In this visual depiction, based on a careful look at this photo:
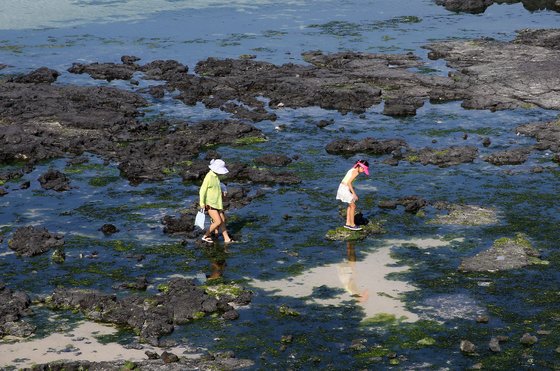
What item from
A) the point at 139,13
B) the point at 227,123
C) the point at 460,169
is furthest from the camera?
the point at 139,13

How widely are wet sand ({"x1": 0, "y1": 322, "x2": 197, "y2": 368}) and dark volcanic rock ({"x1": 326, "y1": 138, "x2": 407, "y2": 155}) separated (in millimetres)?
12013

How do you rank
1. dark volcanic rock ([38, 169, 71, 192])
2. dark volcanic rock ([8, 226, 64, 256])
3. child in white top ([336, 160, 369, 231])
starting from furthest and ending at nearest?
1. dark volcanic rock ([38, 169, 71, 192])
2. child in white top ([336, 160, 369, 231])
3. dark volcanic rock ([8, 226, 64, 256])

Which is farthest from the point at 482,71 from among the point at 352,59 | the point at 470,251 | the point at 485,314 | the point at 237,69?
the point at 485,314

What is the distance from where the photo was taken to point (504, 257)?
64.3 feet

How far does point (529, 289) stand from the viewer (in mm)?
18219

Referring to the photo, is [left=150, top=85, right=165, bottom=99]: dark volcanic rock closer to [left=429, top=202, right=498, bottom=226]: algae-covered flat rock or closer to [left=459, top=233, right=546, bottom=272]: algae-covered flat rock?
[left=429, top=202, right=498, bottom=226]: algae-covered flat rock

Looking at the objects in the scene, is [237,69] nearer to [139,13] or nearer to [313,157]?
[313,157]

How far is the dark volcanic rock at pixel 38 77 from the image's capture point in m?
35.1

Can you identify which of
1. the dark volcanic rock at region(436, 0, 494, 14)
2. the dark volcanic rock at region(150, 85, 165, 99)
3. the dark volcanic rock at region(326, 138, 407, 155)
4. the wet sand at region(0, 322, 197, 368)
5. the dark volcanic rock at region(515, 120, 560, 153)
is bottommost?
the wet sand at region(0, 322, 197, 368)

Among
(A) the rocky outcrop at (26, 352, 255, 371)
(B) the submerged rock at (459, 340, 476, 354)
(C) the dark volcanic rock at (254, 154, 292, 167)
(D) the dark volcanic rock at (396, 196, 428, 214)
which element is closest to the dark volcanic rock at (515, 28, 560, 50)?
(C) the dark volcanic rock at (254, 154, 292, 167)

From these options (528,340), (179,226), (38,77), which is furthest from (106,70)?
(528,340)

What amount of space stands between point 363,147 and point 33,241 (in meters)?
10.4

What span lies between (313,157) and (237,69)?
10.6 m

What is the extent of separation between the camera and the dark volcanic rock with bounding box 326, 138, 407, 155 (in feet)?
88.6
